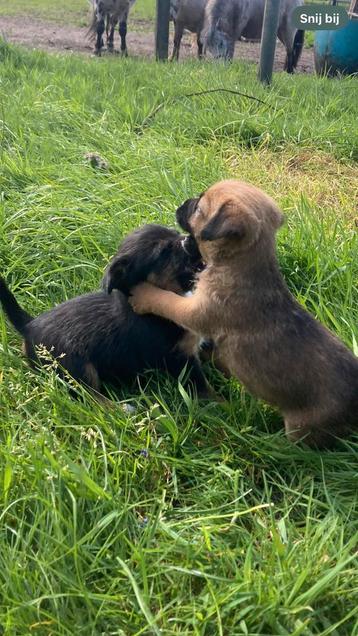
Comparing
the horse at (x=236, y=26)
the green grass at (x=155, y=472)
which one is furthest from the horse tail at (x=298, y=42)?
the green grass at (x=155, y=472)

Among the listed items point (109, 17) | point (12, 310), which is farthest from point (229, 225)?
point (109, 17)

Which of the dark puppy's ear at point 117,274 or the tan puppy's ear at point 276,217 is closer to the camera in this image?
the tan puppy's ear at point 276,217

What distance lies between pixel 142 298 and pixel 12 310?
2.38ft

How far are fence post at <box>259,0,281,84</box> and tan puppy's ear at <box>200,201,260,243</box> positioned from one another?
557cm

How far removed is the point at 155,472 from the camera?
268 cm

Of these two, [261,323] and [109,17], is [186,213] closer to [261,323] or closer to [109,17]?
[261,323]

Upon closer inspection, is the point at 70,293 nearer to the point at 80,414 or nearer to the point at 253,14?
the point at 80,414

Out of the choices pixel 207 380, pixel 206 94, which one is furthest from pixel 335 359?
pixel 206 94

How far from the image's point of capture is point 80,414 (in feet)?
9.37

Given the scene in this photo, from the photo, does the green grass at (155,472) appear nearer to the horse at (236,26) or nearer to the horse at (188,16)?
the horse at (236,26)

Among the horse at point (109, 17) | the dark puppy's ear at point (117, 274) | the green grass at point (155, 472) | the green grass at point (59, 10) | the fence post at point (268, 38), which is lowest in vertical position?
the green grass at point (155, 472)

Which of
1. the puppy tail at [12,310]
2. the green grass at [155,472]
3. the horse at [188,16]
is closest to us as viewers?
the green grass at [155,472]

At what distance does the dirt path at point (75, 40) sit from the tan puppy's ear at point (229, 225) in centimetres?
1177

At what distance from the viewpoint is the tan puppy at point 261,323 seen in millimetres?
2740
